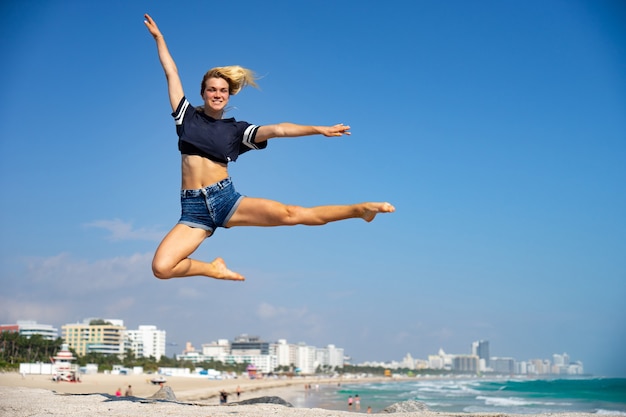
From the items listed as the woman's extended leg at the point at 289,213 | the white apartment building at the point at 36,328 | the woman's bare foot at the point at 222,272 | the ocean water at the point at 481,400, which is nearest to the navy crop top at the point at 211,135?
the woman's extended leg at the point at 289,213

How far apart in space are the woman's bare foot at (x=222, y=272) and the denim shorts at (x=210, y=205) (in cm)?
45

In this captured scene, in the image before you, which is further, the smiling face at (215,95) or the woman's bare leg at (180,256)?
the smiling face at (215,95)

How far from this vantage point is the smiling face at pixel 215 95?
6.57m

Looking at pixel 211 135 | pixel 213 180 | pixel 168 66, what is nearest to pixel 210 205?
pixel 213 180

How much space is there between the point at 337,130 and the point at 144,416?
3929 millimetres

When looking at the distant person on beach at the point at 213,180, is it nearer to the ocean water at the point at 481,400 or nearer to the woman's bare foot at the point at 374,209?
the woman's bare foot at the point at 374,209

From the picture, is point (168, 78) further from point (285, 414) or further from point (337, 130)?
point (285, 414)

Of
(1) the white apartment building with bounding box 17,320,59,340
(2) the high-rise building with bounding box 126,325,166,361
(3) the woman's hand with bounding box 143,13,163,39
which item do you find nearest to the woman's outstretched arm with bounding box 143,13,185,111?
(3) the woman's hand with bounding box 143,13,163,39

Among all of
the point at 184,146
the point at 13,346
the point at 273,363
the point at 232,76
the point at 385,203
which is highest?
the point at 232,76

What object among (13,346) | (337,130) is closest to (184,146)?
(337,130)

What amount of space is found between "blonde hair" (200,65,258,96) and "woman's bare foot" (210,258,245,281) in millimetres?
1840

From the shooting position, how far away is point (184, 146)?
21.3 ft

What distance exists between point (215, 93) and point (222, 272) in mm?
1912

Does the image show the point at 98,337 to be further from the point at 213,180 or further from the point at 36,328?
the point at 213,180
